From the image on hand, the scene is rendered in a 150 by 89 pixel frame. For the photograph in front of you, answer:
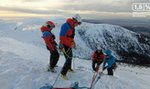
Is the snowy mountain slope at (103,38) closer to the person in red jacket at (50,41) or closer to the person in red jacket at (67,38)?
the person in red jacket at (50,41)

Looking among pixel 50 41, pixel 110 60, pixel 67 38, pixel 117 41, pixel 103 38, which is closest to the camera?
pixel 67 38

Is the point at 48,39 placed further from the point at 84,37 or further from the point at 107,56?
the point at 84,37

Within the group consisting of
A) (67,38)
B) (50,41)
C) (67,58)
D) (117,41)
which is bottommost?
(117,41)

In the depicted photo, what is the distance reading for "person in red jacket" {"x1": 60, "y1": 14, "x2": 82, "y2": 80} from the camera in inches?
441

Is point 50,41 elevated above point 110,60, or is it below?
above

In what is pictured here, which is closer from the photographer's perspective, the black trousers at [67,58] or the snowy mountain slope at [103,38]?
the black trousers at [67,58]

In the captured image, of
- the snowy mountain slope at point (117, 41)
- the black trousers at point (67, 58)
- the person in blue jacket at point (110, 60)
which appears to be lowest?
the snowy mountain slope at point (117, 41)

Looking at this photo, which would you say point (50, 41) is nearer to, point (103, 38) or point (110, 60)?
point (110, 60)

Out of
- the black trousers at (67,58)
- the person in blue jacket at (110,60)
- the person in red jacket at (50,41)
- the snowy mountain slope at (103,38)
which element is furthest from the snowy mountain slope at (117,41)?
the black trousers at (67,58)

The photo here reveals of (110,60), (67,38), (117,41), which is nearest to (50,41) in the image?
(67,38)

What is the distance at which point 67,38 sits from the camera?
11.4 metres

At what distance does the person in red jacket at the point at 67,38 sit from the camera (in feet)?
36.7

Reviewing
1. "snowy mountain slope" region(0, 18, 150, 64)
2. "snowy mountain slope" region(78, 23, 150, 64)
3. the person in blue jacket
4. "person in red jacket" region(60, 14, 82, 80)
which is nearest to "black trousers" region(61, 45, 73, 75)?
"person in red jacket" region(60, 14, 82, 80)

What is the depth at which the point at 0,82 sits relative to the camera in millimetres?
10945
